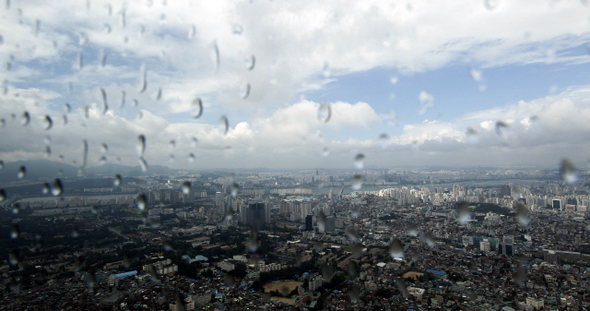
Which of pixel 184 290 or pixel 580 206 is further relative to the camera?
pixel 580 206

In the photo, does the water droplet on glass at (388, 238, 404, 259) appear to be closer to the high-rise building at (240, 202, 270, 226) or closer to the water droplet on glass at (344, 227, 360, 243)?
the water droplet on glass at (344, 227, 360, 243)

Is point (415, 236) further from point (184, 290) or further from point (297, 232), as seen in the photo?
point (184, 290)

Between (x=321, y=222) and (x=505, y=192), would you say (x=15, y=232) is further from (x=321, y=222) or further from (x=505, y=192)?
(x=505, y=192)

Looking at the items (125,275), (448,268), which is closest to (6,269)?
(125,275)

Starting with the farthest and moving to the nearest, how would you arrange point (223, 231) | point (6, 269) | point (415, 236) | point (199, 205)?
point (199, 205) → point (223, 231) → point (415, 236) → point (6, 269)

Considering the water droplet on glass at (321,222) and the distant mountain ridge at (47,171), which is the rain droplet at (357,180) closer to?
the water droplet on glass at (321,222)

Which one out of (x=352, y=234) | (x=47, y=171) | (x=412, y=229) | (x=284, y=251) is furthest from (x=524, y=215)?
(x=47, y=171)

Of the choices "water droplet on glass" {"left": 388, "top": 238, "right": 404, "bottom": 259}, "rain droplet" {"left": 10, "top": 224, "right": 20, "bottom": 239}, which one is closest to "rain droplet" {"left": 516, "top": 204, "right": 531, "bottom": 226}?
"water droplet on glass" {"left": 388, "top": 238, "right": 404, "bottom": 259}
